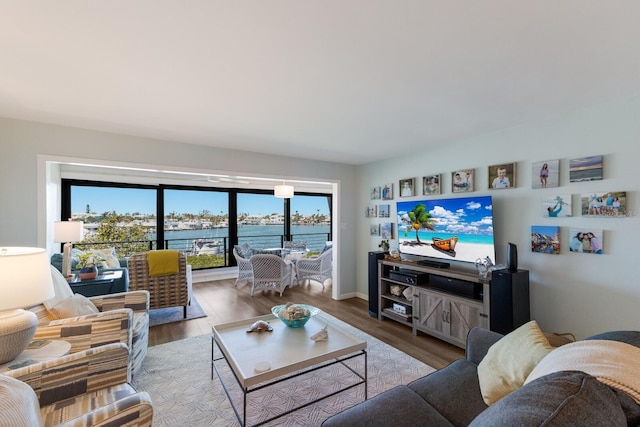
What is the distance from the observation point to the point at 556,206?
2.57 meters

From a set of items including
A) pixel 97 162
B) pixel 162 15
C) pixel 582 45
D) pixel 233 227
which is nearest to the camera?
pixel 162 15

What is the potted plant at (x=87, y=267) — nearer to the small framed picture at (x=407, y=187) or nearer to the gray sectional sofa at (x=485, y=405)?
the gray sectional sofa at (x=485, y=405)

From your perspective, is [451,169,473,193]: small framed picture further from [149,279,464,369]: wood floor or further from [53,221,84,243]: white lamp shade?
[53,221,84,243]: white lamp shade

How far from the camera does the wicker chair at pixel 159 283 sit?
3691 millimetres

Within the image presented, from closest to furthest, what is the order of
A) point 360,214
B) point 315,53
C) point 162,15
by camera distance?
point 162,15
point 315,53
point 360,214

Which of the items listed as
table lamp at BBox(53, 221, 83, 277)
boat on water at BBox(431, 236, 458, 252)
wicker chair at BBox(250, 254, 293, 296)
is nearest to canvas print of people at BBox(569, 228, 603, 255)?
boat on water at BBox(431, 236, 458, 252)

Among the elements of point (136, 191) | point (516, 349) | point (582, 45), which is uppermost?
point (582, 45)

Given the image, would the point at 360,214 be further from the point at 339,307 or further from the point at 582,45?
the point at 582,45

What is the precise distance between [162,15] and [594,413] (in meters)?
2.10

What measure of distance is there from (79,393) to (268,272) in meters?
3.34

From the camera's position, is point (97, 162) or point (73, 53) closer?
point (73, 53)

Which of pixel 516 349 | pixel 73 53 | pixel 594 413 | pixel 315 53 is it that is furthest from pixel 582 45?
pixel 73 53

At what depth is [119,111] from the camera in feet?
8.11

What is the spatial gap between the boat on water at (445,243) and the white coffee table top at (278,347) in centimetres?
173
